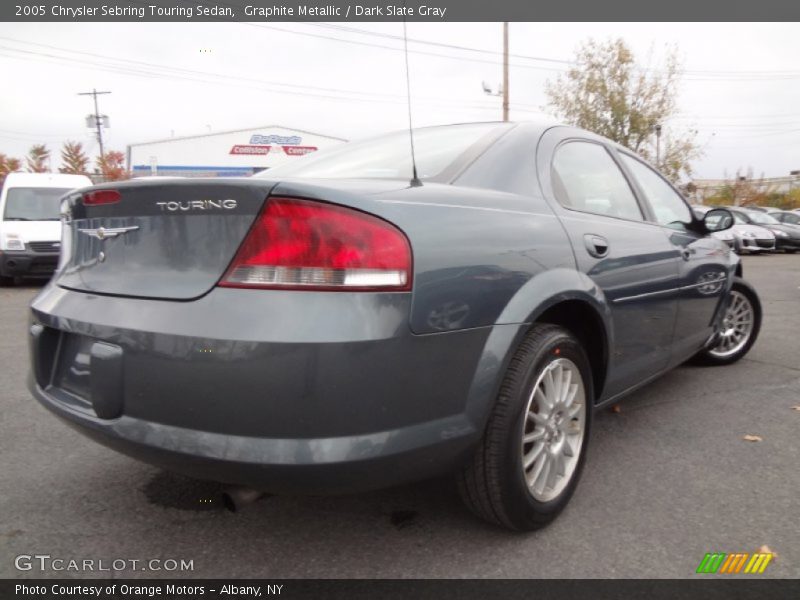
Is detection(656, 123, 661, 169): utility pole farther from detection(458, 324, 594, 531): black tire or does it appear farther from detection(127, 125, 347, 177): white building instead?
detection(458, 324, 594, 531): black tire

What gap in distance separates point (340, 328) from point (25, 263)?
9.31 meters

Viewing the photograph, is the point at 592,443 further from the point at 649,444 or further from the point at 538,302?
the point at 538,302

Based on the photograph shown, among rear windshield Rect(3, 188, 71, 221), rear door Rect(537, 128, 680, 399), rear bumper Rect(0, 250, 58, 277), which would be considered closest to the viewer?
rear door Rect(537, 128, 680, 399)

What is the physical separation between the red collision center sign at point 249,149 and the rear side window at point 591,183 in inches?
1267

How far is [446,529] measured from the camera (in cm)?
212

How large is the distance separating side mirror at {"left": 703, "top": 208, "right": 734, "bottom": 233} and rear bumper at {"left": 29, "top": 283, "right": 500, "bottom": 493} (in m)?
2.57

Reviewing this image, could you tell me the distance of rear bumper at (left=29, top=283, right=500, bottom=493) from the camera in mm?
1520

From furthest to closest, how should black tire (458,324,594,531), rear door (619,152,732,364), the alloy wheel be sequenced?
rear door (619,152,732,364) < the alloy wheel < black tire (458,324,594,531)

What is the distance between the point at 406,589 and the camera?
1.80 metres

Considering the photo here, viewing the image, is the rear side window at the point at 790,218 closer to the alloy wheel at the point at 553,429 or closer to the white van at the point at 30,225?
the white van at the point at 30,225

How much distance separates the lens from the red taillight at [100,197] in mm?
1866

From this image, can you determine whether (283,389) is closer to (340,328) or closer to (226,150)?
(340,328)

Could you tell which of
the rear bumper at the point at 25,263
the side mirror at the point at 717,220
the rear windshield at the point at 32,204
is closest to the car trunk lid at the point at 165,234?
the side mirror at the point at 717,220

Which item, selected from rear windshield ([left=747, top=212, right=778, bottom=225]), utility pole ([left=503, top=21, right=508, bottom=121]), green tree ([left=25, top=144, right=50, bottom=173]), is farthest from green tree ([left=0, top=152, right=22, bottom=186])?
rear windshield ([left=747, top=212, right=778, bottom=225])
